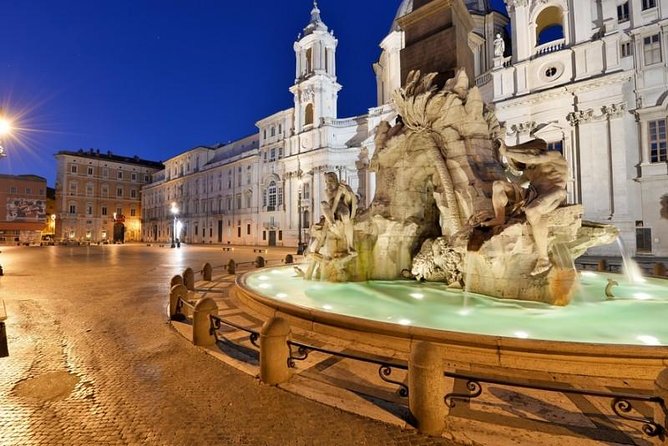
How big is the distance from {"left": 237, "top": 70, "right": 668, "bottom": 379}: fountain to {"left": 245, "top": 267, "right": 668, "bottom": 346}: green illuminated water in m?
0.04

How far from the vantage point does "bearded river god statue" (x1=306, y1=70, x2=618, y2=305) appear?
23.5 ft

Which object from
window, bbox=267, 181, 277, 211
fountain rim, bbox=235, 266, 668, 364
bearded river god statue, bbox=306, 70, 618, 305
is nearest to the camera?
fountain rim, bbox=235, 266, 668, 364

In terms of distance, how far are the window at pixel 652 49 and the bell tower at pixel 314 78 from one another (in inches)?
1261

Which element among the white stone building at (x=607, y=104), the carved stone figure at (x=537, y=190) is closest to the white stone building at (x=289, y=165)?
the white stone building at (x=607, y=104)

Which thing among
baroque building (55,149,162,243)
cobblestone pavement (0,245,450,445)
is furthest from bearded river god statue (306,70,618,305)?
baroque building (55,149,162,243)

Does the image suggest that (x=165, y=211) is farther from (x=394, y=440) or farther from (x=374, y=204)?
(x=394, y=440)

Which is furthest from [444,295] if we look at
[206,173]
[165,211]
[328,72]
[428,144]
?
[165,211]

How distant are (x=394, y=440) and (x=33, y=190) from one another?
76761 mm

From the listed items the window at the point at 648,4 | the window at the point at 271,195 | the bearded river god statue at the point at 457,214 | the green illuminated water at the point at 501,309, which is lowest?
the green illuminated water at the point at 501,309

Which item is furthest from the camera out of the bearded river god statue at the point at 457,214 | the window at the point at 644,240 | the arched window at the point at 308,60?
the arched window at the point at 308,60

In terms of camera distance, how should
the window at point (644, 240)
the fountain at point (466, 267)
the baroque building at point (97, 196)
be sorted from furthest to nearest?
the baroque building at point (97, 196) < the window at point (644, 240) < the fountain at point (466, 267)

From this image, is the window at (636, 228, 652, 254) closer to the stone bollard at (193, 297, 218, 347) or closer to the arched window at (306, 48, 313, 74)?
the stone bollard at (193, 297, 218, 347)

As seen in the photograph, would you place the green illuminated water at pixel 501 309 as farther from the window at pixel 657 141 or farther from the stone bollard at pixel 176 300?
the window at pixel 657 141

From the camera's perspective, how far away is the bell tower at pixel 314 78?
46.0 m
